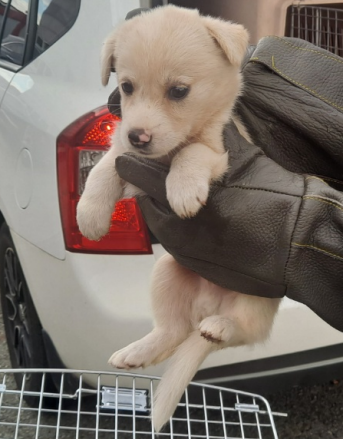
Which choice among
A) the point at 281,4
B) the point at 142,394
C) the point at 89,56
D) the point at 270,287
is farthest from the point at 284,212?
the point at 281,4

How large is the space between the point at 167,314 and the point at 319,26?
7.03ft

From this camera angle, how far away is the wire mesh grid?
344 cm

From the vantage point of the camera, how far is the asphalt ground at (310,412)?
10.7 ft

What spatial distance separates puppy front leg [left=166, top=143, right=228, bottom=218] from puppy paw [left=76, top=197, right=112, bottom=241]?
0.74 ft

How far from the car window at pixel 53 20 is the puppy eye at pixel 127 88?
1.01m

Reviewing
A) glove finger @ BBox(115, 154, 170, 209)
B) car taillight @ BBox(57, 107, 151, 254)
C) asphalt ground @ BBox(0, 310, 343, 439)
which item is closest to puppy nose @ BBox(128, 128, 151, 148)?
glove finger @ BBox(115, 154, 170, 209)

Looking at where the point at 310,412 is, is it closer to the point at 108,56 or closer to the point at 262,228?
the point at 262,228

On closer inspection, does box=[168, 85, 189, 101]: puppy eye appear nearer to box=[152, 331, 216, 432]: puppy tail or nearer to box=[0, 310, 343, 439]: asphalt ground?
box=[152, 331, 216, 432]: puppy tail

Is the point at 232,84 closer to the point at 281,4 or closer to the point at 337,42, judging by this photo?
the point at 281,4

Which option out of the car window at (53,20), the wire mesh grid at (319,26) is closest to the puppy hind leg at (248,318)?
the car window at (53,20)

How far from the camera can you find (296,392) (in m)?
3.58

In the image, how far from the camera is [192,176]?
1718 millimetres

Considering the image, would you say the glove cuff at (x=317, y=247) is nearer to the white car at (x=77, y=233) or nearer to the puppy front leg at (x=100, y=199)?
the puppy front leg at (x=100, y=199)

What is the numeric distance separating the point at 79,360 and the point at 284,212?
1364 mm
